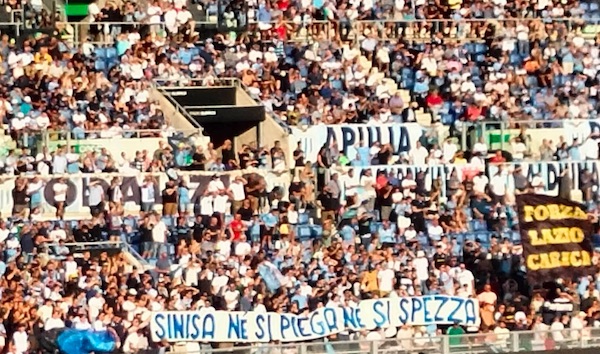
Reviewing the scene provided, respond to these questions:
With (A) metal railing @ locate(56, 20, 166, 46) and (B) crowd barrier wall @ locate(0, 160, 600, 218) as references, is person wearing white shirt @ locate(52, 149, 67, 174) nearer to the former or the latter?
(B) crowd barrier wall @ locate(0, 160, 600, 218)

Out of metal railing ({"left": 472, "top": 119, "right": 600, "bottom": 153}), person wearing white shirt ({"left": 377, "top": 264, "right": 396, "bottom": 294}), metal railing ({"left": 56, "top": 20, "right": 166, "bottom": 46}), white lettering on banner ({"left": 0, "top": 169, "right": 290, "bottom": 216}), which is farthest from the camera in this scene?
metal railing ({"left": 56, "top": 20, "right": 166, "bottom": 46})

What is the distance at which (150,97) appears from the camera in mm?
35406

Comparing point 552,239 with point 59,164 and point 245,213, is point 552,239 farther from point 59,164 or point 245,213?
point 59,164

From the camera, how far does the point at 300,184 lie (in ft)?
111

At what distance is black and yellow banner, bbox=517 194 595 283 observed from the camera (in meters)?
28.8

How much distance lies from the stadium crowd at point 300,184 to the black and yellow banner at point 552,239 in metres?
1.05

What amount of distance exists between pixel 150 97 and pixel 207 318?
25.2 ft

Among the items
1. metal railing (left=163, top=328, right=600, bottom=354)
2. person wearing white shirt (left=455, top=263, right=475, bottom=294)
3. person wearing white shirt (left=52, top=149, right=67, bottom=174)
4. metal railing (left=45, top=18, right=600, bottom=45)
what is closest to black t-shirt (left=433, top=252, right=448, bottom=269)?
person wearing white shirt (left=455, top=263, right=475, bottom=294)

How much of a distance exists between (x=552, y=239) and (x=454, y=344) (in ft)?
8.95

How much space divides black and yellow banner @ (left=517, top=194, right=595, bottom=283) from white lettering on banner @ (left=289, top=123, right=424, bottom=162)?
6.20m

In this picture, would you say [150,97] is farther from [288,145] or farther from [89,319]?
[89,319]

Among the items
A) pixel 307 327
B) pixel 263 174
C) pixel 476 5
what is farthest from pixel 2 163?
pixel 476 5

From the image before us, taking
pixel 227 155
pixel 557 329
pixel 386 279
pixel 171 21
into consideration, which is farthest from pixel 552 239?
pixel 171 21

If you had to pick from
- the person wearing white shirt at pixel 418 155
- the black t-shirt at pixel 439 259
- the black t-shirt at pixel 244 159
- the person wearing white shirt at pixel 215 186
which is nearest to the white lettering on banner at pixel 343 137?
the person wearing white shirt at pixel 418 155
